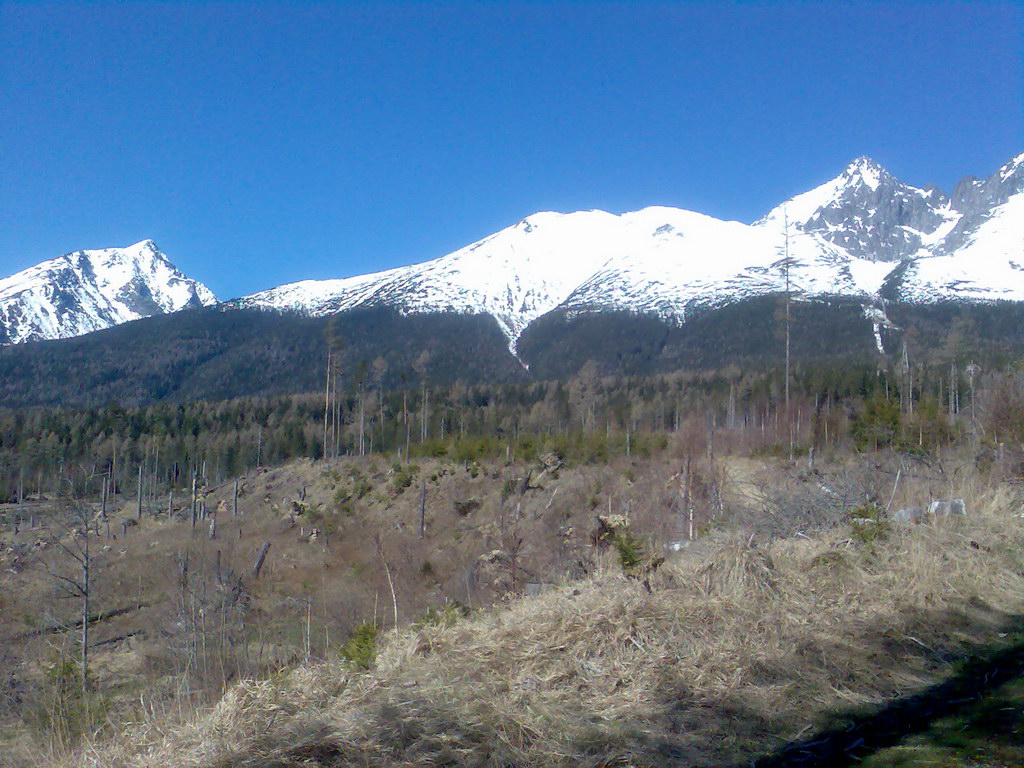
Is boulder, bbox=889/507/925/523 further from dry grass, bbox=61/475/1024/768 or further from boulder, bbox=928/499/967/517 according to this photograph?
dry grass, bbox=61/475/1024/768

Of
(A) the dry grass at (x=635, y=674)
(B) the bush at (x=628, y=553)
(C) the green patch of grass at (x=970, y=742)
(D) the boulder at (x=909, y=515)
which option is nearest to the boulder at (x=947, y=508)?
(D) the boulder at (x=909, y=515)

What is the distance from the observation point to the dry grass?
12.8 feet

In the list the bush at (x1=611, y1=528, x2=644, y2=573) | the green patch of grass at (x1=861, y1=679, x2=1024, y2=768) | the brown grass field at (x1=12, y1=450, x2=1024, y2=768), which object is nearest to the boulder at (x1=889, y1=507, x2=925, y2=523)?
the brown grass field at (x1=12, y1=450, x2=1024, y2=768)

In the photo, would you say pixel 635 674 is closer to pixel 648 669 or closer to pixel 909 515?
pixel 648 669

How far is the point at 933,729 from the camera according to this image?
13.0 ft

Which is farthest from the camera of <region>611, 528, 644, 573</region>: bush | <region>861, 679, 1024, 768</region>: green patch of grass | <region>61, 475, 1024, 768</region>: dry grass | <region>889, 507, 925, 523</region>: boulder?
<region>889, 507, 925, 523</region>: boulder

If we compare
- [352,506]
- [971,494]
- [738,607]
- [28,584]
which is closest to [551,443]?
[352,506]

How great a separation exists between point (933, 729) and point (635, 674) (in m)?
1.58

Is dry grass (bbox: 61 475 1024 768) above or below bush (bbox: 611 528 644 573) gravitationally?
below

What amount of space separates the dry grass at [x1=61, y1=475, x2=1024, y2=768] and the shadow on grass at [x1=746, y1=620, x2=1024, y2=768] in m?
0.14

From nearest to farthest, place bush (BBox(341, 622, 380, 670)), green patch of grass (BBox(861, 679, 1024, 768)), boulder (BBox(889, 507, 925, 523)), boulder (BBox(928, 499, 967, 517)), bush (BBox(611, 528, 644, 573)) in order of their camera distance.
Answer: green patch of grass (BBox(861, 679, 1024, 768)) < bush (BBox(341, 622, 380, 670)) < bush (BBox(611, 528, 644, 573)) < boulder (BBox(889, 507, 925, 523)) < boulder (BBox(928, 499, 967, 517))

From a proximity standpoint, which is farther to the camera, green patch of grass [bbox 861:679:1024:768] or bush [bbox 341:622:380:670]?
bush [bbox 341:622:380:670]

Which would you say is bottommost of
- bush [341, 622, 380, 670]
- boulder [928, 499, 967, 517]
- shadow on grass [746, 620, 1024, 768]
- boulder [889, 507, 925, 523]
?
bush [341, 622, 380, 670]

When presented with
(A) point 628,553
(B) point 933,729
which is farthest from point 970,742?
(A) point 628,553
